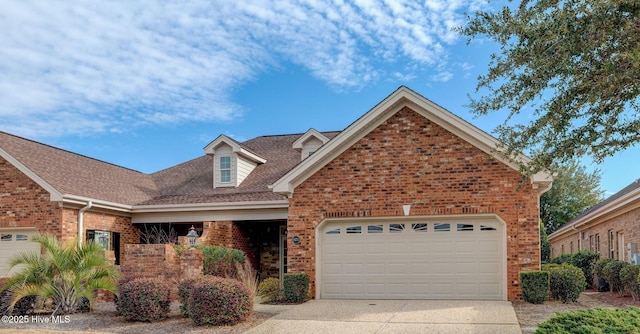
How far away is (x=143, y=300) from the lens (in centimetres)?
1262

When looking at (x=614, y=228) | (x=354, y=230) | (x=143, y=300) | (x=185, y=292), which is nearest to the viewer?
(x=143, y=300)

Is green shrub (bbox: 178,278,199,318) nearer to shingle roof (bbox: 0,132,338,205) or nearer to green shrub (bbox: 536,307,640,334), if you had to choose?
shingle roof (bbox: 0,132,338,205)

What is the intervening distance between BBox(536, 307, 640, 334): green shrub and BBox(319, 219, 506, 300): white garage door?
6.94 metres

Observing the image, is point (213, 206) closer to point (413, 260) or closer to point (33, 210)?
point (33, 210)

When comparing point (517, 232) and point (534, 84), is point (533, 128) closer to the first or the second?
point (534, 84)

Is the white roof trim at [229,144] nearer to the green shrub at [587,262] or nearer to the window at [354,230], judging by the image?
the window at [354,230]

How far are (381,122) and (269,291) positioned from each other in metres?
5.43

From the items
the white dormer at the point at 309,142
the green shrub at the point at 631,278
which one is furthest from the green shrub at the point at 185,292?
the green shrub at the point at 631,278

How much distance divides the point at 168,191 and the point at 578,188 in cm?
3448

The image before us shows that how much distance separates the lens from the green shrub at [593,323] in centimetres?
748

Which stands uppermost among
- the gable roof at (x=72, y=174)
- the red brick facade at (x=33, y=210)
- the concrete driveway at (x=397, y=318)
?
the gable roof at (x=72, y=174)

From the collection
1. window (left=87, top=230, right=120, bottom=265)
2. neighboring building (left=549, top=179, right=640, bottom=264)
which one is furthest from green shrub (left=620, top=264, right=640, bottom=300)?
window (left=87, top=230, right=120, bottom=265)

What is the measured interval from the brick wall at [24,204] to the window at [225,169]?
621 cm

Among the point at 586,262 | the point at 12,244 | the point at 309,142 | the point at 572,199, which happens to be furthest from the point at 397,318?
the point at 572,199
